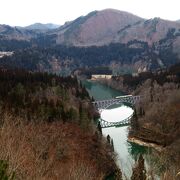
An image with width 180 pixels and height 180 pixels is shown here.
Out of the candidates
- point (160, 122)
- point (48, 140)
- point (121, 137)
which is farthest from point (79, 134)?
point (121, 137)

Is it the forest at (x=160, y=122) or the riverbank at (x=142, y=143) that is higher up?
the forest at (x=160, y=122)

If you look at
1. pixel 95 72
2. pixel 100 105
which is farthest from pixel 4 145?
pixel 95 72

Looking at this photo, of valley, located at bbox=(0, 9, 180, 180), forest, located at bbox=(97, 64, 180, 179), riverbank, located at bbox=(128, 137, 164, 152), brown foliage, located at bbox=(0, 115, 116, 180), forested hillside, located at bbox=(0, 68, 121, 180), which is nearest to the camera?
forested hillside, located at bbox=(0, 68, 121, 180)

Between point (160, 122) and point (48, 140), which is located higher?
point (48, 140)

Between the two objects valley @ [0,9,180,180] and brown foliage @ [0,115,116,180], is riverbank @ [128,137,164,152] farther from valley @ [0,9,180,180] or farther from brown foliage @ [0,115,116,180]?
brown foliage @ [0,115,116,180]

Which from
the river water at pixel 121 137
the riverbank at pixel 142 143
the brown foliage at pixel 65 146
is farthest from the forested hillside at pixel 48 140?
the riverbank at pixel 142 143

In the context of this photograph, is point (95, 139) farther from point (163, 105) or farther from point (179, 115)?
point (163, 105)

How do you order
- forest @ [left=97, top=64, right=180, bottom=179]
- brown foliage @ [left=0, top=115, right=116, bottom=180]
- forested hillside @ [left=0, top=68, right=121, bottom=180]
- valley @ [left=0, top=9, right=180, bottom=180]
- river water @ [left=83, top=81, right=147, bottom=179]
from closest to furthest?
forested hillside @ [left=0, top=68, right=121, bottom=180]
valley @ [left=0, top=9, right=180, bottom=180]
brown foliage @ [left=0, top=115, right=116, bottom=180]
river water @ [left=83, top=81, right=147, bottom=179]
forest @ [left=97, top=64, right=180, bottom=179]

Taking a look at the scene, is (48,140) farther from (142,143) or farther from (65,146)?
(142,143)

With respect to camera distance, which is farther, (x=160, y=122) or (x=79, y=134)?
(x=160, y=122)

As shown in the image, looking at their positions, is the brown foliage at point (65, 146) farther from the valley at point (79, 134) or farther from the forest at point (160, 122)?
the forest at point (160, 122)

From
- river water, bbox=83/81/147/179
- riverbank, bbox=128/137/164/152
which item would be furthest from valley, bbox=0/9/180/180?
riverbank, bbox=128/137/164/152
